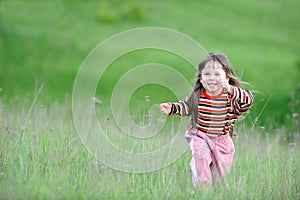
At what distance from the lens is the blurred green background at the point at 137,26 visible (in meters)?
15.6

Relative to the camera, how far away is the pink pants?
14.1 ft

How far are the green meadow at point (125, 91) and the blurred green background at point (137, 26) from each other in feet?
0.12

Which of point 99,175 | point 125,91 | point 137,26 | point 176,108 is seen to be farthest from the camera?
point 137,26

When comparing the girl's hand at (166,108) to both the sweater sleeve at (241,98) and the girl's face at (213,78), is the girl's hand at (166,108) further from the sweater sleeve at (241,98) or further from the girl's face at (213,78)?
the sweater sleeve at (241,98)

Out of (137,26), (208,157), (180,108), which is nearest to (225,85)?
(180,108)

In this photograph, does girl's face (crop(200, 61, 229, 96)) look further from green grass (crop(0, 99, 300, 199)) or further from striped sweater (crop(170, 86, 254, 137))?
green grass (crop(0, 99, 300, 199))

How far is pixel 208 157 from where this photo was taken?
14.1 ft

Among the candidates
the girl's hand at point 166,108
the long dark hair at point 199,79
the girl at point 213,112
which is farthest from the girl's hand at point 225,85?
the girl's hand at point 166,108

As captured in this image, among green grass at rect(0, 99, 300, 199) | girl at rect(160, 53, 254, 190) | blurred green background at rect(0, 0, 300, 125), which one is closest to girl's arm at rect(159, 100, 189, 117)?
girl at rect(160, 53, 254, 190)

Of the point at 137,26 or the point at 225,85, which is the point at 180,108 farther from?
the point at 137,26

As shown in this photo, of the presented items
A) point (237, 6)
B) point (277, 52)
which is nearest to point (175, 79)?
point (277, 52)

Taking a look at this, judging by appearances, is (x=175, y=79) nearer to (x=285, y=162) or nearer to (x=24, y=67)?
(x=285, y=162)

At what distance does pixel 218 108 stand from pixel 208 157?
0.41m

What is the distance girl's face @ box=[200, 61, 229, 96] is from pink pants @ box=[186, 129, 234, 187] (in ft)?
1.21
